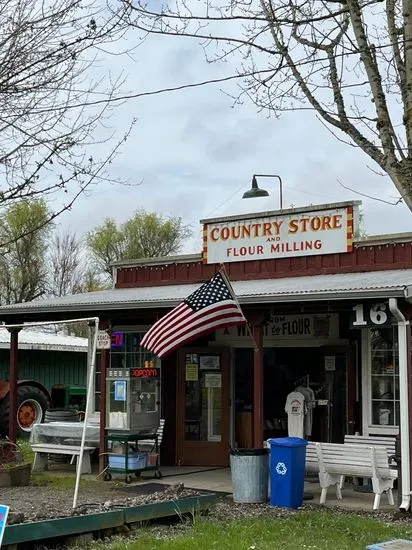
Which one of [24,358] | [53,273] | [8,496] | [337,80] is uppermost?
[53,273]

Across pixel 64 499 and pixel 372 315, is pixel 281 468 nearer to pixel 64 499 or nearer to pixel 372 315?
pixel 372 315

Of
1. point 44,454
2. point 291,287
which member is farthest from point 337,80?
point 44,454

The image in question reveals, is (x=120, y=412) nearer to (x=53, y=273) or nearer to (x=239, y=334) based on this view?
(x=239, y=334)

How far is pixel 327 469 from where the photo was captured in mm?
11000

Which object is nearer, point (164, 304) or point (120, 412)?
point (164, 304)

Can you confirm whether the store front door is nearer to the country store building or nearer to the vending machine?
the country store building

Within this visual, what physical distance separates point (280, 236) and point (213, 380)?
2760 millimetres

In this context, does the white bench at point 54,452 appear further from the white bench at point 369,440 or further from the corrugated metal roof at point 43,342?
the corrugated metal roof at point 43,342

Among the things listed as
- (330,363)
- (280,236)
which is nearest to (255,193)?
(280,236)

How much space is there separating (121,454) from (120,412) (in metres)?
0.63

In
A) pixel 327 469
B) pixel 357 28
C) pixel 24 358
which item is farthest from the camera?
pixel 24 358

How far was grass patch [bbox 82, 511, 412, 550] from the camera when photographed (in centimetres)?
809

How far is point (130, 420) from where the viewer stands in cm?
1295

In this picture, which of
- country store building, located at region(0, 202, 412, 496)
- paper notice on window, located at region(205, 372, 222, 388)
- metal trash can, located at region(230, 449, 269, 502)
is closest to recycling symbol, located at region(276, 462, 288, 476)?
metal trash can, located at region(230, 449, 269, 502)
